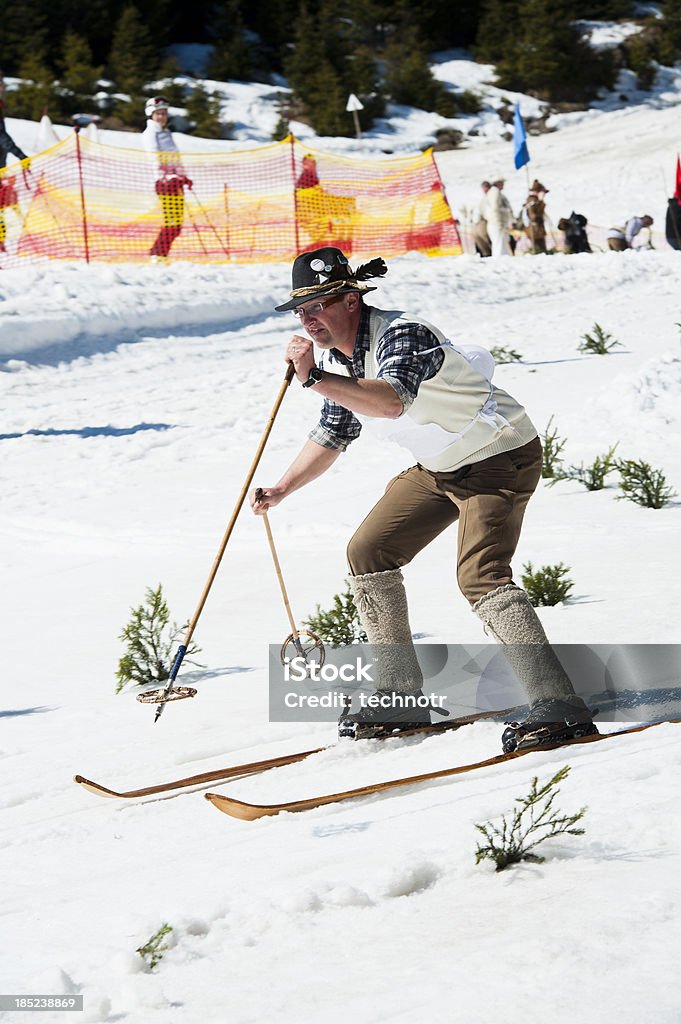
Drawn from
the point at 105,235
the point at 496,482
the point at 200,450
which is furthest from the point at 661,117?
the point at 496,482

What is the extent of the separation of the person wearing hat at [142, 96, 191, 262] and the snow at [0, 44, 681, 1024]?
2962 millimetres

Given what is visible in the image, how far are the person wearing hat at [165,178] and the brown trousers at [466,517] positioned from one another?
13.1 metres

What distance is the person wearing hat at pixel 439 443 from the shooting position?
363cm

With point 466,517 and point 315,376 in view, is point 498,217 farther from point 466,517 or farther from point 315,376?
point 315,376

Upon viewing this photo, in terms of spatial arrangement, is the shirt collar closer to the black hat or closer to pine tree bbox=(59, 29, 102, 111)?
the black hat

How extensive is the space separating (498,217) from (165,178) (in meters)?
7.05

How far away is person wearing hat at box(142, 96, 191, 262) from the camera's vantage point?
16.3 meters

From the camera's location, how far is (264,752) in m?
4.14

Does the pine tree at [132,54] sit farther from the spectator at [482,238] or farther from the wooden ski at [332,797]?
the wooden ski at [332,797]

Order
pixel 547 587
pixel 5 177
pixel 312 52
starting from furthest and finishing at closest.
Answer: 1. pixel 312 52
2. pixel 5 177
3. pixel 547 587

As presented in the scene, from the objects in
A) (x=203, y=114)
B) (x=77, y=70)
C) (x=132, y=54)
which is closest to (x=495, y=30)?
(x=132, y=54)

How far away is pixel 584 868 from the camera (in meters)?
2.68

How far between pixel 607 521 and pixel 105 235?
11.5 metres

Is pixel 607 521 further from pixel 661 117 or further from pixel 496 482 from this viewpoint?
pixel 661 117
